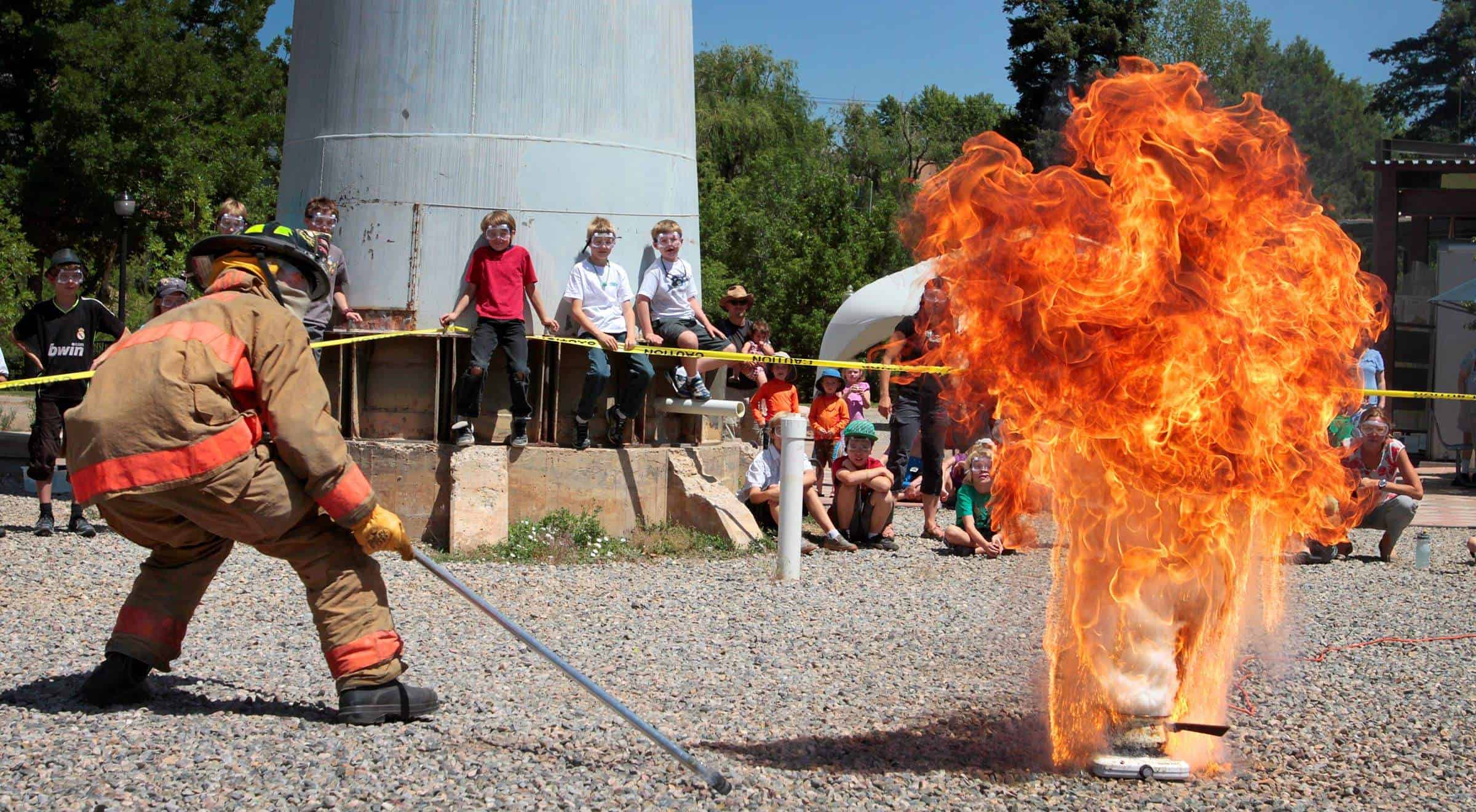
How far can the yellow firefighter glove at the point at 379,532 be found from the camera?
4.98m

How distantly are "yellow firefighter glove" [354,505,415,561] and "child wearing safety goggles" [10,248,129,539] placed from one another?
18.8 feet

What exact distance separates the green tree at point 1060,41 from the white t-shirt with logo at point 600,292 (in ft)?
52.2

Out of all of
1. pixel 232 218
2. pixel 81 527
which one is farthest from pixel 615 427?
pixel 81 527

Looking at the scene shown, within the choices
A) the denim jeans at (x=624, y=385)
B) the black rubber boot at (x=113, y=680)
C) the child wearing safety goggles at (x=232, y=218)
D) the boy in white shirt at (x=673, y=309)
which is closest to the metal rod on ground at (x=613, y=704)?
the black rubber boot at (x=113, y=680)

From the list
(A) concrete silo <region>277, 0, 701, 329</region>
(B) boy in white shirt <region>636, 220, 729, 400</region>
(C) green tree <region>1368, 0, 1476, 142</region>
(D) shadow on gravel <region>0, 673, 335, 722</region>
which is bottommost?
(D) shadow on gravel <region>0, 673, 335, 722</region>

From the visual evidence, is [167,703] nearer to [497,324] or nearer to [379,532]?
[379,532]

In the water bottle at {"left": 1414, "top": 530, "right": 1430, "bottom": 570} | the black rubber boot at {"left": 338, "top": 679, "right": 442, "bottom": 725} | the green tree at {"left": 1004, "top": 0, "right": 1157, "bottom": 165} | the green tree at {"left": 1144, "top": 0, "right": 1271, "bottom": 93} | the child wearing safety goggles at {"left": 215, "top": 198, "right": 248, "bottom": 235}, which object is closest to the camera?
the black rubber boot at {"left": 338, "top": 679, "right": 442, "bottom": 725}

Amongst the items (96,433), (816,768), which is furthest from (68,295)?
(816,768)

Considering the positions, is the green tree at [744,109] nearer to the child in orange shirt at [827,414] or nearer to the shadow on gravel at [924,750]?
the child in orange shirt at [827,414]

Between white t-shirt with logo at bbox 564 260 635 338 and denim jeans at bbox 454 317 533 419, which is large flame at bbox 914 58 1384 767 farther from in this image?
white t-shirt with logo at bbox 564 260 635 338

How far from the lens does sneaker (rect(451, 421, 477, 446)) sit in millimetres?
9805

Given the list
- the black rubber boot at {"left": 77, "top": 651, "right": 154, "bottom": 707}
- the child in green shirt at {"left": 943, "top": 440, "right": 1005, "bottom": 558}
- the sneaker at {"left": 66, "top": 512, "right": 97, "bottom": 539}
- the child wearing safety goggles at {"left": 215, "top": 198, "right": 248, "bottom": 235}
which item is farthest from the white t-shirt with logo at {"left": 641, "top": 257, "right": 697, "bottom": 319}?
the black rubber boot at {"left": 77, "top": 651, "right": 154, "bottom": 707}

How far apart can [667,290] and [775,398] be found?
56.5 inches

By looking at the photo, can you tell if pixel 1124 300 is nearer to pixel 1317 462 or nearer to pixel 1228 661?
pixel 1317 462
